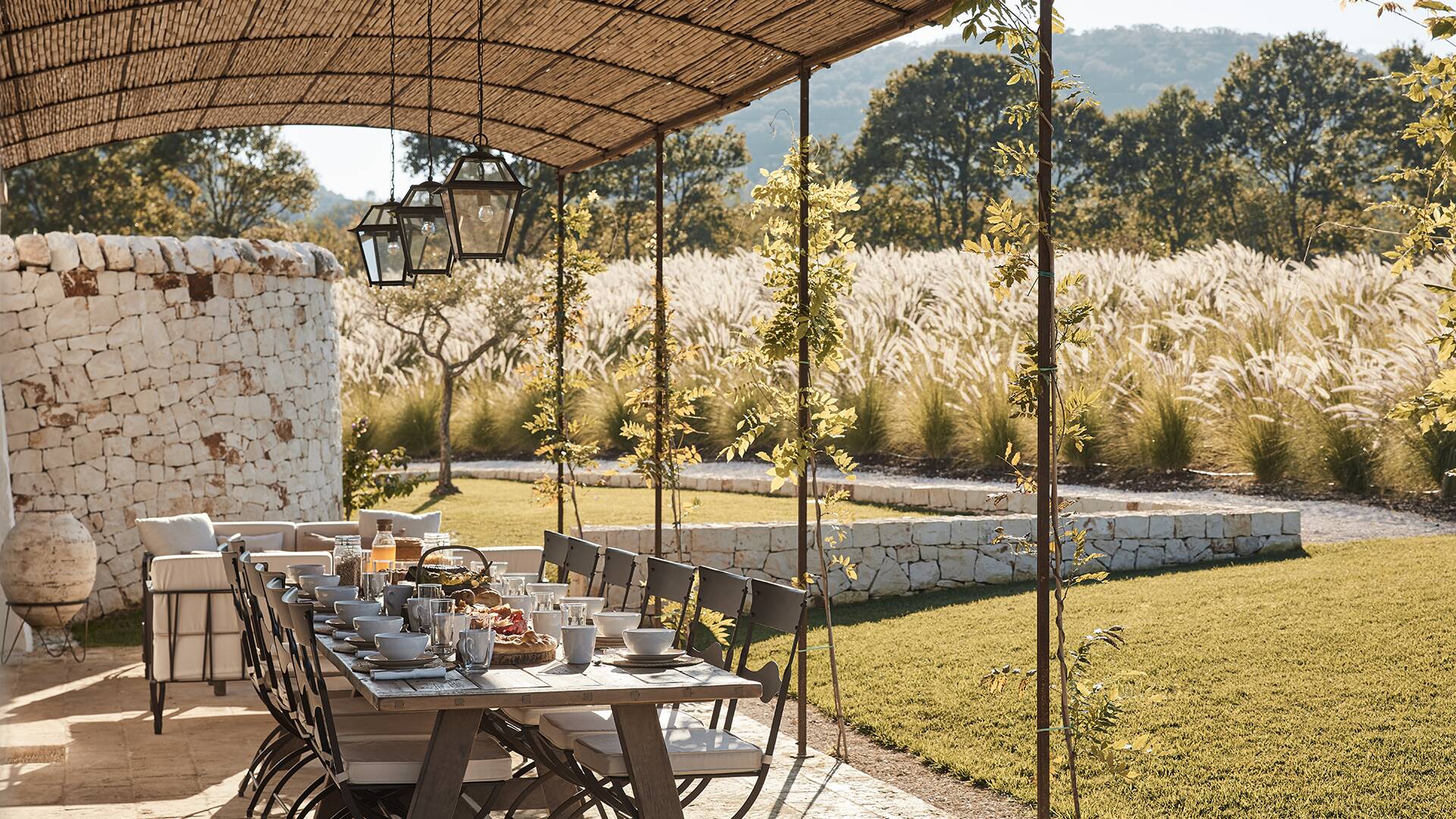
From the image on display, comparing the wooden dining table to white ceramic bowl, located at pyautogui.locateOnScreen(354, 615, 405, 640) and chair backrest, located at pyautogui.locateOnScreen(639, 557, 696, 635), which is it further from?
chair backrest, located at pyautogui.locateOnScreen(639, 557, 696, 635)

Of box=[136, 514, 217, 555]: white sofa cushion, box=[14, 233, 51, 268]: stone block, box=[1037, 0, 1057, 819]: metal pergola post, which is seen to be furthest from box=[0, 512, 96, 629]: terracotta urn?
box=[1037, 0, 1057, 819]: metal pergola post

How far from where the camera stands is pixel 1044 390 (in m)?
3.44

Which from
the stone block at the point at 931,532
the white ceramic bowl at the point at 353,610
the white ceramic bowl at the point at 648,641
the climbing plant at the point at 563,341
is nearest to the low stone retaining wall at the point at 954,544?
the stone block at the point at 931,532

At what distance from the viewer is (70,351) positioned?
848 centimetres

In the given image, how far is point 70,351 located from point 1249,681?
7038 mm

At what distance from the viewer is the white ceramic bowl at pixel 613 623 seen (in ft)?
13.0

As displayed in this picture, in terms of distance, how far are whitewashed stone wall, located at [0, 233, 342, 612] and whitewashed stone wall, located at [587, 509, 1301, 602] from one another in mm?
2704

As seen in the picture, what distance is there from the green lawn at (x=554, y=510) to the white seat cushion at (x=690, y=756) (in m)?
5.95

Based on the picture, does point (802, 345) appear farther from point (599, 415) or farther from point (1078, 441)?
point (599, 415)

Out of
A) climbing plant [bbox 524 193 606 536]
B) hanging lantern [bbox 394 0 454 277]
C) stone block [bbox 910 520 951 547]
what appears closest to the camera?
hanging lantern [bbox 394 0 454 277]

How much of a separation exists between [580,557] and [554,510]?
6175 millimetres

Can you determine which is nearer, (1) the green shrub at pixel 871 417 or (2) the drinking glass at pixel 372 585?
(2) the drinking glass at pixel 372 585

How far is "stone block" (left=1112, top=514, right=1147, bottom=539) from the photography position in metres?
8.71

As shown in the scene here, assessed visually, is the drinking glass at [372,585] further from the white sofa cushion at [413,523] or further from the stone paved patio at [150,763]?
the white sofa cushion at [413,523]
